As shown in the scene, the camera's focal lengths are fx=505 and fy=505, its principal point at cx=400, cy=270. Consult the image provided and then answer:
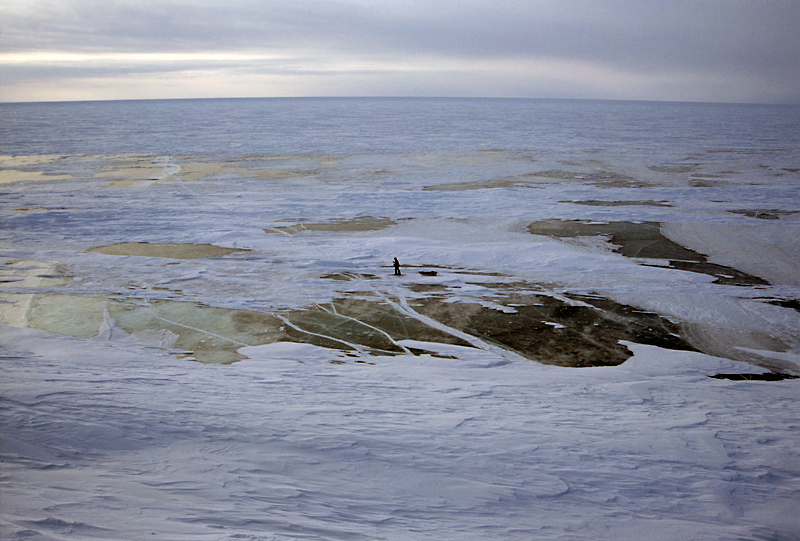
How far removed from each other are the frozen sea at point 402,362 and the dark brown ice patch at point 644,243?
0.08 meters

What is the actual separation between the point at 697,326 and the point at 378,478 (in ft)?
19.8

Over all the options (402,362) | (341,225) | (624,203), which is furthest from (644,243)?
(402,362)

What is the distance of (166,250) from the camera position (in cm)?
1096

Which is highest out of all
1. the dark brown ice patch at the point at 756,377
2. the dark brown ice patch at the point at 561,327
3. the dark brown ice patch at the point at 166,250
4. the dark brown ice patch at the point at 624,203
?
the dark brown ice patch at the point at 624,203

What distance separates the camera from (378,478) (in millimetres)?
3451

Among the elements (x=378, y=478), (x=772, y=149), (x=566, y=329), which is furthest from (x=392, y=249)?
(x=772, y=149)

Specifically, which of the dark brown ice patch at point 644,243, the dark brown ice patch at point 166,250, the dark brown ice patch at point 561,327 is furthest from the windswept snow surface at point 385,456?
the dark brown ice patch at point 166,250

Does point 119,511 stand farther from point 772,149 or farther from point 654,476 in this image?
point 772,149

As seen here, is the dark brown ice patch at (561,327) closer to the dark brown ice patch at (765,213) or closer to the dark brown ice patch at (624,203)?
the dark brown ice patch at (624,203)

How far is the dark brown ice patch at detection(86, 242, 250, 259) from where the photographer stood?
10664 millimetres

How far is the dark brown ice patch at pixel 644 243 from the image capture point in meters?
9.40

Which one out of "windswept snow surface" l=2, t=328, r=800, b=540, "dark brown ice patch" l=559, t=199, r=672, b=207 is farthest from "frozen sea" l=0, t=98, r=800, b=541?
"dark brown ice patch" l=559, t=199, r=672, b=207

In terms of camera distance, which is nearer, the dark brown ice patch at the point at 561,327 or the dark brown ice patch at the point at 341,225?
the dark brown ice patch at the point at 561,327

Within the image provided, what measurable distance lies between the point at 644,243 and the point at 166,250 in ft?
34.5
